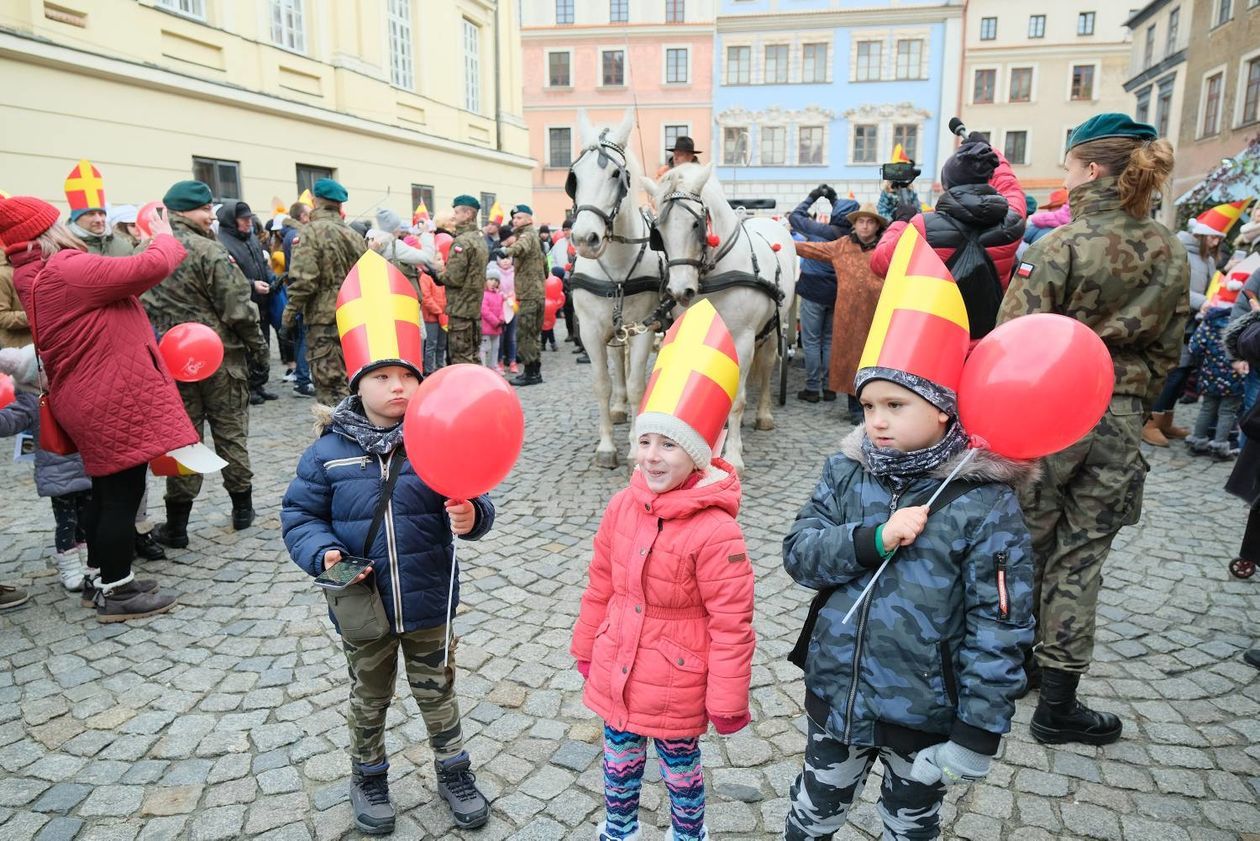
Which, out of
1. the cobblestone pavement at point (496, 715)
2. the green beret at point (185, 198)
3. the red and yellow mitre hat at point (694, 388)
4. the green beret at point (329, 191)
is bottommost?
the cobblestone pavement at point (496, 715)

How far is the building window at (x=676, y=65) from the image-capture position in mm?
40331

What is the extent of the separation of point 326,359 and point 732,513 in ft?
16.7

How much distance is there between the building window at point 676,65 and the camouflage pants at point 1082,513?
4190 cm

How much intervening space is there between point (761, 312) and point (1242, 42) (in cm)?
3031

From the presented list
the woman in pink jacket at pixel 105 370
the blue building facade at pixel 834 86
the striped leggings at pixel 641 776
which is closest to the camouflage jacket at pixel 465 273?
the woman in pink jacket at pixel 105 370

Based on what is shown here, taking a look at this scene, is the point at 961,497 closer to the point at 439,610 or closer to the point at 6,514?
the point at 439,610

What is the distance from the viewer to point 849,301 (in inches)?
295

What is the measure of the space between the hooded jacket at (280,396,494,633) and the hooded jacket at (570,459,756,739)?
57 cm

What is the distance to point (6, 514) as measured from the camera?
541 cm

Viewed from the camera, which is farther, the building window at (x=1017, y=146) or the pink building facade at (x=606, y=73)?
the building window at (x=1017, y=146)

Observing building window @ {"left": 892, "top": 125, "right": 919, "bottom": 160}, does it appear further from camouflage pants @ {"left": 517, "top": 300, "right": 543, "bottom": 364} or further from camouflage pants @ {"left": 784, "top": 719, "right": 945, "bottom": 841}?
camouflage pants @ {"left": 784, "top": 719, "right": 945, "bottom": 841}

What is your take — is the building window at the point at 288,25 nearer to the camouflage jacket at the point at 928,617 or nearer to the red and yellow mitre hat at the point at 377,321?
the red and yellow mitre hat at the point at 377,321

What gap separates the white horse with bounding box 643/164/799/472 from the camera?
542cm

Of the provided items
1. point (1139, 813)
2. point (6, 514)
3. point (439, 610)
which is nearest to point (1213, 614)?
point (1139, 813)
